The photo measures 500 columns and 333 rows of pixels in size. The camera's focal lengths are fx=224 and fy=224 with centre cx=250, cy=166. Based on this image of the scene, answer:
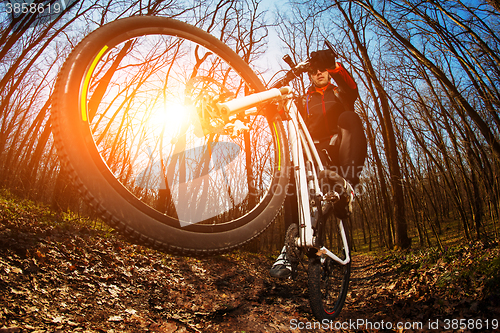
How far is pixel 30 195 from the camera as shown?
1012 cm

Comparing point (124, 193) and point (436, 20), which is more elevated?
point (436, 20)

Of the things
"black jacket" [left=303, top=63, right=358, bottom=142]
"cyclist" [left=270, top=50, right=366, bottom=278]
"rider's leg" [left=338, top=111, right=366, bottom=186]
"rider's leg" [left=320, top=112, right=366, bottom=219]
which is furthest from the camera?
"black jacket" [left=303, top=63, right=358, bottom=142]

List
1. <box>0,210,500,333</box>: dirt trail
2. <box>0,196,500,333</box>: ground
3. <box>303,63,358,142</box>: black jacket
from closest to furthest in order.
→ <box>303,63,358,142</box>: black jacket → <box>0,196,500,333</box>: ground → <box>0,210,500,333</box>: dirt trail

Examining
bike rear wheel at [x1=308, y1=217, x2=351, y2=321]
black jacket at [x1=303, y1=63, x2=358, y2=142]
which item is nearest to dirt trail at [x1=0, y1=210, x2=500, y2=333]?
bike rear wheel at [x1=308, y1=217, x2=351, y2=321]

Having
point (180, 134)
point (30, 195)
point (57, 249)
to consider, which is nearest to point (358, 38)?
point (180, 134)

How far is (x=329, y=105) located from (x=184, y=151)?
185cm

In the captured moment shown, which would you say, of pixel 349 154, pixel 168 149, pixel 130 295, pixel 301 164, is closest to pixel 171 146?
pixel 168 149

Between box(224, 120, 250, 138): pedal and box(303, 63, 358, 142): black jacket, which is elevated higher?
box(303, 63, 358, 142): black jacket

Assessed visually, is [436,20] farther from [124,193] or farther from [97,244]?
[97,244]

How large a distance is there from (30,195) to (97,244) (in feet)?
26.0

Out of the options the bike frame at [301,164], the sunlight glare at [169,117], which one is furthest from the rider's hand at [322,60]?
the sunlight glare at [169,117]

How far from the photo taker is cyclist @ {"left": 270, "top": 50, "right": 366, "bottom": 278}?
208 centimetres

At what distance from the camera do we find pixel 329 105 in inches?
104

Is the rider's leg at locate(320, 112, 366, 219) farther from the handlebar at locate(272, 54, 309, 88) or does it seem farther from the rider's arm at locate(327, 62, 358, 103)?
the handlebar at locate(272, 54, 309, 88)
